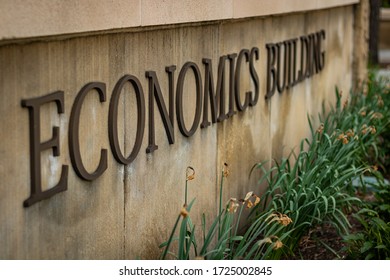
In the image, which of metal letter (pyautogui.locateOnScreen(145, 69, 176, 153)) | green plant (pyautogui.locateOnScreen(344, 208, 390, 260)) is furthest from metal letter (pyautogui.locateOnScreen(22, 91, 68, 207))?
green plant (pyautogui.locateOnScreen(344, 208, 390, 260))

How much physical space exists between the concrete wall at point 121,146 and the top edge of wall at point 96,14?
86 millimetres

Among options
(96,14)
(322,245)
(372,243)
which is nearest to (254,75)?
(322,245)

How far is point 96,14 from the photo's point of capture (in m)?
3.48

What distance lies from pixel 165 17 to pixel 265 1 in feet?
5.42

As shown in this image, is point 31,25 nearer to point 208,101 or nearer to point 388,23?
point 208,101

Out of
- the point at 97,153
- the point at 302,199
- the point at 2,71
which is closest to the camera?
the point at 2,71

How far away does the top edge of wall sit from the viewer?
2.99m

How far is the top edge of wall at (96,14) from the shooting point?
9.81 feet

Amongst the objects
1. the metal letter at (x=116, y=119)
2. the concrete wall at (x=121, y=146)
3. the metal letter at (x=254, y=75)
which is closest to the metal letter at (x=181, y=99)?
the concrete wall at (x=121, y=146)

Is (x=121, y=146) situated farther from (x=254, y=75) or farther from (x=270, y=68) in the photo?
(x=270, y=68)

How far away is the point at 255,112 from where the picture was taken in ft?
19.5

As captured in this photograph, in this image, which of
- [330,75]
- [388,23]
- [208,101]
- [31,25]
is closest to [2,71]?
[31,25]

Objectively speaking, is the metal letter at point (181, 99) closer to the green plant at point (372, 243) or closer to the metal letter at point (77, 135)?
the metal letter at point (77, 135)

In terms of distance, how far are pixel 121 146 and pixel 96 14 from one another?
66cm
